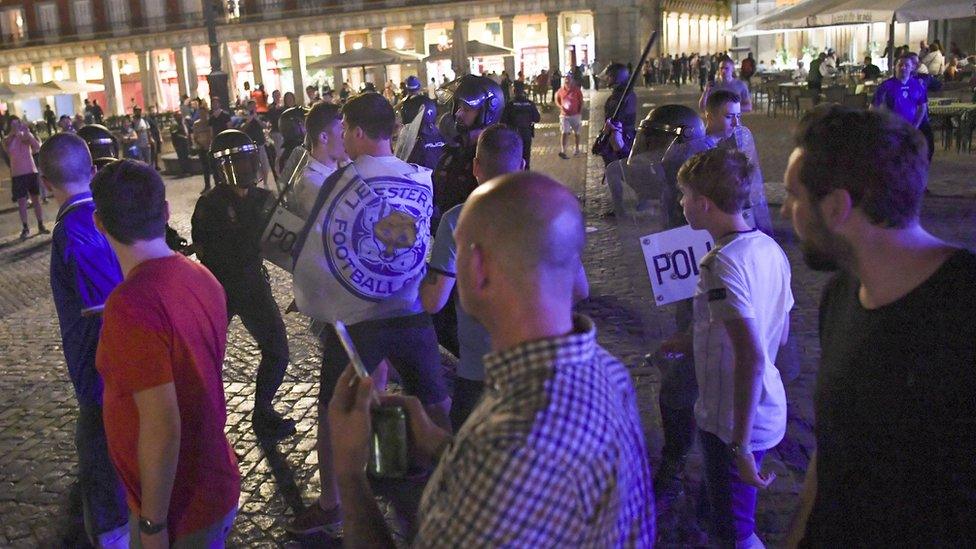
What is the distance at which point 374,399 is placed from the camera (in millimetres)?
1657

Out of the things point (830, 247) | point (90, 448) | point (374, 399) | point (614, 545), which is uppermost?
point (830, 247)

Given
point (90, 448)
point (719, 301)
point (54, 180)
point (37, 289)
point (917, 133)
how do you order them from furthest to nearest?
point (37, 289), point (54, 180), point (90, 448), point (719, 301), point (917, 133)

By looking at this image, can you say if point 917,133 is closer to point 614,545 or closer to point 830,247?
point 830,247

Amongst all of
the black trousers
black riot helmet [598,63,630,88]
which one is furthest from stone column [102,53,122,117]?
the black trousers

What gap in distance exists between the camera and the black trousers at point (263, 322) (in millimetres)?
5043

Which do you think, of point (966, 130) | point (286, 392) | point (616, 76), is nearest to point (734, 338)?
point (286, 392)

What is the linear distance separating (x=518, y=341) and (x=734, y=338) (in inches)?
63.0

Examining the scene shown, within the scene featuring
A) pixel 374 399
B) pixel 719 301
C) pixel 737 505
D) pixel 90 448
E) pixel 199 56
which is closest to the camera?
pixel 374 399

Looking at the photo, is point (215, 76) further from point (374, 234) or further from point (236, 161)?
point (374, 234)

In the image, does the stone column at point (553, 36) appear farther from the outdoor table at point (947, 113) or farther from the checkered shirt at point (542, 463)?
the checkered shirt at point (542, 463)

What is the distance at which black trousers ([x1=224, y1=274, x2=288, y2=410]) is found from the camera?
5043 millimetres

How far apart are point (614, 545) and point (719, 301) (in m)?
1.60

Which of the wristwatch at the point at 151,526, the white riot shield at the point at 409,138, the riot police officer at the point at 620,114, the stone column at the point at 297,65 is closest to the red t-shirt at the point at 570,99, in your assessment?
the riot police officer at the point at 620,114

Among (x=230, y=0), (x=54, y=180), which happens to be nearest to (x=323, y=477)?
(x=54, y=180)
